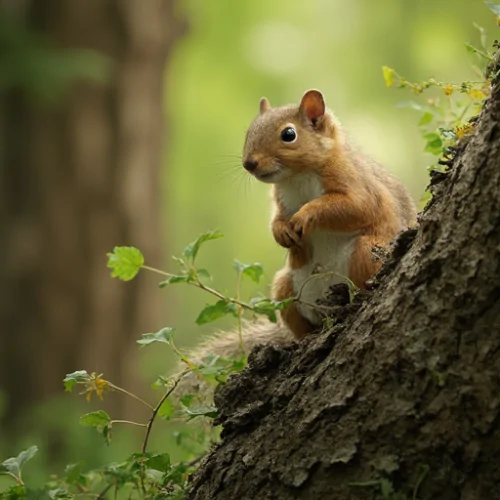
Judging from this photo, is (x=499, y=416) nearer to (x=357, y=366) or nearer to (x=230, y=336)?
(x=357, y=366)

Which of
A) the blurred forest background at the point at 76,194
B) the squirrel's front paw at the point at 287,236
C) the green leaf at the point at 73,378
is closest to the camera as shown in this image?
the green leaf at the point at 73,378

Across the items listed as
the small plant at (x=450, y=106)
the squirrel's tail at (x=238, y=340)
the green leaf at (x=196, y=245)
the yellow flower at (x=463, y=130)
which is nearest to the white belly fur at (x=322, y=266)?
the squirrel's tail at (x=238, y=340)

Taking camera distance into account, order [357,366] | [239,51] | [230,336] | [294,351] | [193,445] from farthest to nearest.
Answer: [239,51] < [230,336] < [193,445] < [294,351] < [357,366]

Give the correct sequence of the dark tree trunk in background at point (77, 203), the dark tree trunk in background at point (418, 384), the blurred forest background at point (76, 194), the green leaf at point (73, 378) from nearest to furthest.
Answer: the dark tree trunk in background at point (418, 384) < the green leaf at point (73, 378) < the blurred forest background at point (76, 194) < the dark tree trunk in background at point (77, 203)

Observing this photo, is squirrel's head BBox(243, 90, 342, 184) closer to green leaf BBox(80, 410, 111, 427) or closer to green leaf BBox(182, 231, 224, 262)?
green leaf BBox(182, 231, 224, 262)

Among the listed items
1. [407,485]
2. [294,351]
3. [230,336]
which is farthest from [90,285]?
[407,485]

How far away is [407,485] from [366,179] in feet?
4.14

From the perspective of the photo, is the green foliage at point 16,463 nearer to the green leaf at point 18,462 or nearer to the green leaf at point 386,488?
the green leaf at point 18,462

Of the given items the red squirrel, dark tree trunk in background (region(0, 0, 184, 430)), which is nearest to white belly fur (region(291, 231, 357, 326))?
the red squirrel

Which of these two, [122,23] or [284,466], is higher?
[122,23]

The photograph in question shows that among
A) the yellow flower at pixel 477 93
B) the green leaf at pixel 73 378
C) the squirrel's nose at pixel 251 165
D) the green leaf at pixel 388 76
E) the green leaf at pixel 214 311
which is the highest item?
the squirrel's nose at pixel 251 165

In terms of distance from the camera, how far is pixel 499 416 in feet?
5.18

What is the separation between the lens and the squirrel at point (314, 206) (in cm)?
260

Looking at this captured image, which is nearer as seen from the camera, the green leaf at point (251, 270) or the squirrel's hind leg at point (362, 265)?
the green leaf at point (251, 270)
